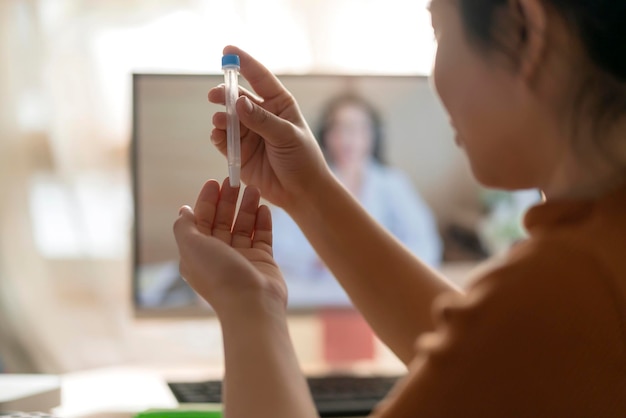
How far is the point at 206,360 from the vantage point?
4.58ft

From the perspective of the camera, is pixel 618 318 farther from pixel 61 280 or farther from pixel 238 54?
pixel 61 280

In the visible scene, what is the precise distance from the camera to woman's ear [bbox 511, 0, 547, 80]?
0.54 metres

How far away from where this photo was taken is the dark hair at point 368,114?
1.28 m

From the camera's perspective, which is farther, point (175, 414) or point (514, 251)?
point (175, 414)

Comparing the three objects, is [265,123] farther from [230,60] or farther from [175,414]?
[175,414]

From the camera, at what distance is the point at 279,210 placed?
4.15ft

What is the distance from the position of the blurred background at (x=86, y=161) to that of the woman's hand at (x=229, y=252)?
24.6 inches

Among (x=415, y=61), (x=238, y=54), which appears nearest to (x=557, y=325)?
(x=238, y=54)

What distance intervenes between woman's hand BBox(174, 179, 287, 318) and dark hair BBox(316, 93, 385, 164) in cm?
54

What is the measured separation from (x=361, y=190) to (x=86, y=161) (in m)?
0.51

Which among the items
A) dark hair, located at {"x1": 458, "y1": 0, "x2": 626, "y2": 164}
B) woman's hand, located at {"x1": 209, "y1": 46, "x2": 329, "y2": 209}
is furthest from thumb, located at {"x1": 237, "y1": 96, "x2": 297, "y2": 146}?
dark hair, located at {"x1": 458, "y1": 0, "x2": 626, "y2": 164}

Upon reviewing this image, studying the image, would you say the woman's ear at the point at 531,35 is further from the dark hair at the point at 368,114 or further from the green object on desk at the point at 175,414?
the dark hair at the point at 368,114

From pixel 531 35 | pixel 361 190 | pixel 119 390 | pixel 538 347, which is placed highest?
pixel 531 35

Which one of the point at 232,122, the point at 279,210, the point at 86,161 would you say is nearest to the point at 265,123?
the point at 232,122
